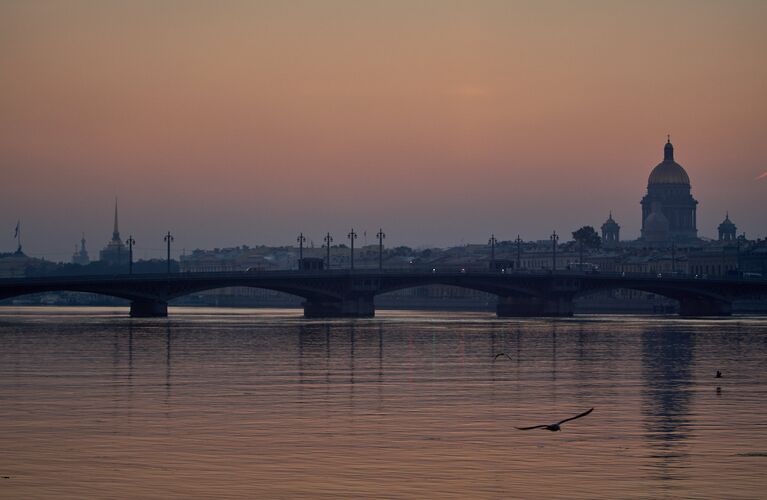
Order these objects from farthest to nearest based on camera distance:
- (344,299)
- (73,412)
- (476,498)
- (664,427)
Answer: (344,299), (73,412), (664,427), (476,498)

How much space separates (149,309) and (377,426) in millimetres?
103248

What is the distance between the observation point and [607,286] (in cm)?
14962

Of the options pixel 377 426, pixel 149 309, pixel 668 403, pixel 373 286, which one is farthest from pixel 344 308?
pixel 377 426

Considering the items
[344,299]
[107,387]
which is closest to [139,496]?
[107,387]

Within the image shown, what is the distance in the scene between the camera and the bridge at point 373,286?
12762cm

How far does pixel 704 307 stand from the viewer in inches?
5935

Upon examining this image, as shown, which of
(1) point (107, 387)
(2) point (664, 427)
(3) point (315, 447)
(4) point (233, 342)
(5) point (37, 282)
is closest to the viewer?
(3) point (315, 447)

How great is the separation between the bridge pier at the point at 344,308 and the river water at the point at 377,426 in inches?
3049

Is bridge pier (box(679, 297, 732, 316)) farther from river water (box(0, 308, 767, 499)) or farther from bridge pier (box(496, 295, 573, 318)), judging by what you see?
river water (box(0, 308, 767, 499))

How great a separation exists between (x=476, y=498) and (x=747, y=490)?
13.5 ft

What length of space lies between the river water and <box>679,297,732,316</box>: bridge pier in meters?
87.0

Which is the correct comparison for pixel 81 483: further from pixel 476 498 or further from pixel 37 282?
pixel 37 282

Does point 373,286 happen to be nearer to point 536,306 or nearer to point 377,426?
point 536,306

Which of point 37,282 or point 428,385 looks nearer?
point 428,385
